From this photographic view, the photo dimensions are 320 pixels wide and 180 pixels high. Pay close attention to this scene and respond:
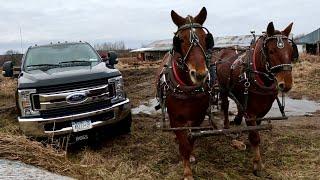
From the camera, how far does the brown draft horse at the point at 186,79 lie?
553 centimetres

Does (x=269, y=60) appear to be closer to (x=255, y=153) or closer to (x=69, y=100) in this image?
(x=255, y=153)

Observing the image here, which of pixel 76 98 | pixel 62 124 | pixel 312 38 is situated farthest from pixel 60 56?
pixel 312 38

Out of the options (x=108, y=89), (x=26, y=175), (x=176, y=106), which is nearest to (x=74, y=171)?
(x=26, y=175)

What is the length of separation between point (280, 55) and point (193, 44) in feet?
4.20

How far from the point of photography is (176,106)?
6195mm

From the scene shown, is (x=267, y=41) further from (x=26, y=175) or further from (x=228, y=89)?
(x=26, y=175)

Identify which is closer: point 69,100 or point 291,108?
point 69,100

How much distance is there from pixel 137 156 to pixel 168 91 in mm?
1777

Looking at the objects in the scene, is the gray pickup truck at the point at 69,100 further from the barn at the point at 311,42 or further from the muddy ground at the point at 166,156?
the barn at the point at 311,42

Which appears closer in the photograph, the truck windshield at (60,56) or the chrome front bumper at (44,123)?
the chrome front bumper at (44,123)

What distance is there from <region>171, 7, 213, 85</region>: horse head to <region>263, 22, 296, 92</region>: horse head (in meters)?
0.93

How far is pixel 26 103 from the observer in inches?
298

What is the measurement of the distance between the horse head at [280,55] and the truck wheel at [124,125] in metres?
3.41

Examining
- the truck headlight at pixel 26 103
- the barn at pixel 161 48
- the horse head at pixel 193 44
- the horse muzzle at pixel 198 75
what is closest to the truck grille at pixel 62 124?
the truck headlight at pixel 26 103
